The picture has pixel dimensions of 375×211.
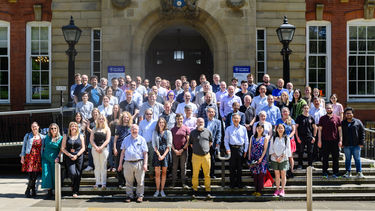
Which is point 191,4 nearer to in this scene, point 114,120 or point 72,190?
point 114,120

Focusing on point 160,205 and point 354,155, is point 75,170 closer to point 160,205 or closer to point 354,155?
point 160,205

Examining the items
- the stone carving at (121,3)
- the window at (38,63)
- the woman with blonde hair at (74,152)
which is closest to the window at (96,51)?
the stone carving at (121,3)

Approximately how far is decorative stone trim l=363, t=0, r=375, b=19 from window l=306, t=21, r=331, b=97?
1.47 meters

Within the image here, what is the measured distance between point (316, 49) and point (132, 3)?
746cm

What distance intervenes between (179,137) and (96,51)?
26.8 feet

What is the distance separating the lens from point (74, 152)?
10922 millimetres

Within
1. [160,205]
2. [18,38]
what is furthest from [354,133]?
[18,38]

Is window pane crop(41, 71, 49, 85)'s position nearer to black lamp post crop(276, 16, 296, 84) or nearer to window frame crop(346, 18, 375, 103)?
black lamp post crop(276, 16, 296, 84)

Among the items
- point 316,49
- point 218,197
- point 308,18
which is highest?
point 308,18

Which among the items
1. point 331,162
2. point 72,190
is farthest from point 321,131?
point 72,190

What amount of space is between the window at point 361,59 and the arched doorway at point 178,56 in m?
6.16

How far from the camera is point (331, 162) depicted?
12.4m

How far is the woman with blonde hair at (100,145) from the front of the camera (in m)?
10.8

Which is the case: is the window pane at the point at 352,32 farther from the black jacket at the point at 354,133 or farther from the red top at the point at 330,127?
the red top at the point at 330,127
